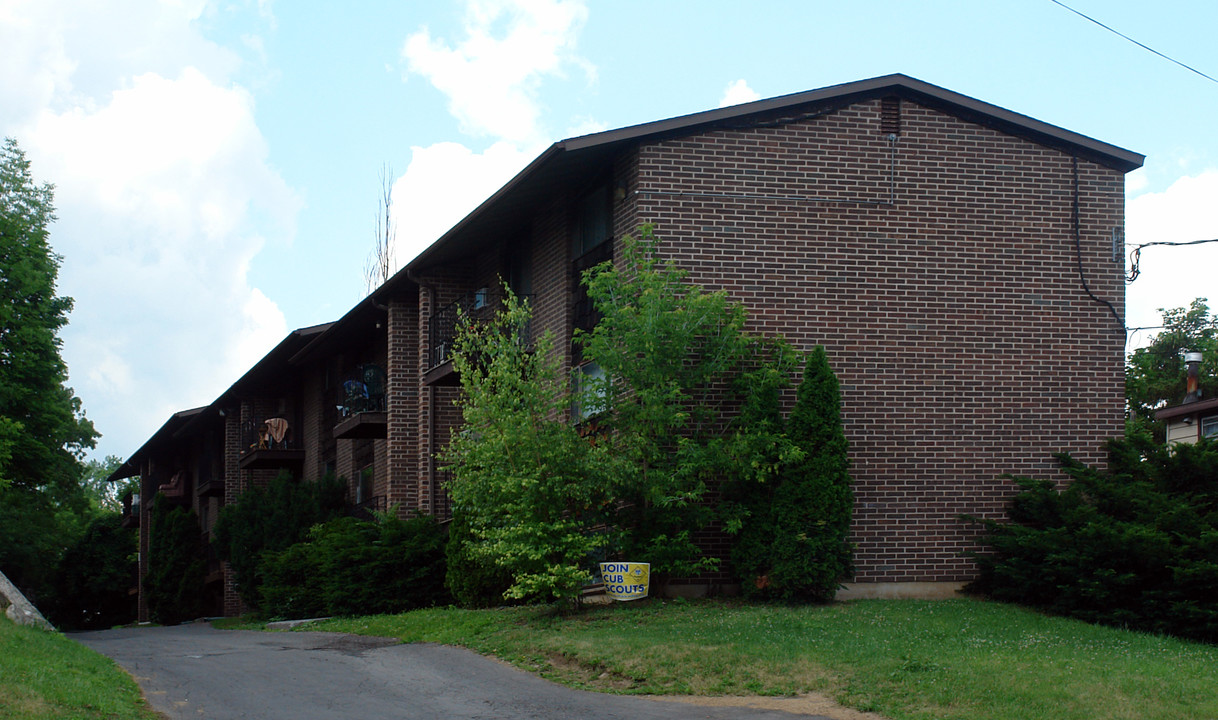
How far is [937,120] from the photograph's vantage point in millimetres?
18047

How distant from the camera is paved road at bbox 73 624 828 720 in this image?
1024 centimetres

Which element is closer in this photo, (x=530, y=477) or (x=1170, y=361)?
(x=530, y=477)

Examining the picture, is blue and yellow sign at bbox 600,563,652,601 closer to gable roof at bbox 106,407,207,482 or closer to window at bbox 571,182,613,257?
window at bbox 571,182,613,257

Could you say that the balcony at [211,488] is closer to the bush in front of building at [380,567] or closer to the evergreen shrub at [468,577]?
the bush in front of building at [380,567]

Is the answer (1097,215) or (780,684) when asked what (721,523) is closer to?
(780,684)

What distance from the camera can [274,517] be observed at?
28.7 meters

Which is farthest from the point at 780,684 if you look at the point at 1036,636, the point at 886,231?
the point at 886,231

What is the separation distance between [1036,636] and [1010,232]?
22.6 ft

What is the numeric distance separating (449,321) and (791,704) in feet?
49.0

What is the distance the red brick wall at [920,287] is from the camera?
1712 centimetres

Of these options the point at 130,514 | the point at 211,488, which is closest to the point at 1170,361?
the point at 211,488

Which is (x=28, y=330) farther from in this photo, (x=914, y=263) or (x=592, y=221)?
(x=914, y=263)

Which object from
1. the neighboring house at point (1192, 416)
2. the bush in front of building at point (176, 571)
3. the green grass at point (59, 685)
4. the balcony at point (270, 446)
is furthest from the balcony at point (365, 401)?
the neighboring house at point (1192, 416)

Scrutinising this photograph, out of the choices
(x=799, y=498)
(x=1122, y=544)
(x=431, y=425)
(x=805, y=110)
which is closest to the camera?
(x=1122, y=544)
